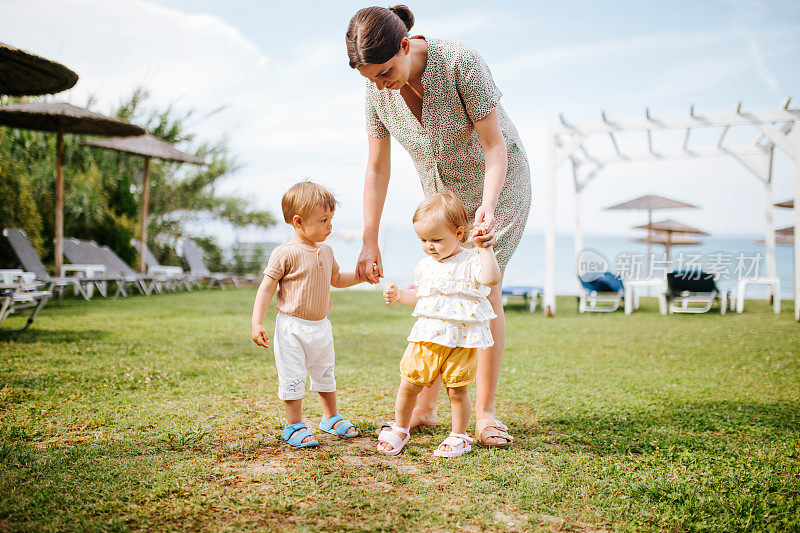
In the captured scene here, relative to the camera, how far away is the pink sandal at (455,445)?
2.23m

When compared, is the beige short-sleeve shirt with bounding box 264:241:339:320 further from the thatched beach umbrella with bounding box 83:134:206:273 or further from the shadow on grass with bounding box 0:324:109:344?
the thatched beach umbrella with bounding box 83:134:206:273

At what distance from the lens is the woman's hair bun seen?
2262mm

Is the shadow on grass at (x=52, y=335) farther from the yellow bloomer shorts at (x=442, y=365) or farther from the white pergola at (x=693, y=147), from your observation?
the white pergola at (x=693, y=147)

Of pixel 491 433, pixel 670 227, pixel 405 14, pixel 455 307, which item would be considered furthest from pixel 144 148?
pixel 670 227

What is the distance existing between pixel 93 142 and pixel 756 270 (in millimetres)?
12467

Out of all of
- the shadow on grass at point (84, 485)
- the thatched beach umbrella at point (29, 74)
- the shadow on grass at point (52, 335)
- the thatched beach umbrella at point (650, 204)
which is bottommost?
the shadow on grass at point (84, 485)

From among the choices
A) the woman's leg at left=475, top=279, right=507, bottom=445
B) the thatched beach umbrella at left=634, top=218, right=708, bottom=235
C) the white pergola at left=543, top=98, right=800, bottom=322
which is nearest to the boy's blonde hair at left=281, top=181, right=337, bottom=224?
the woman's leg at left=475, top=279, right=507, bottom=445

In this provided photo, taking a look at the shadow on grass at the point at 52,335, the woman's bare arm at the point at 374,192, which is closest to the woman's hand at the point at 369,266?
the woman's bare arm at the point at 374,192

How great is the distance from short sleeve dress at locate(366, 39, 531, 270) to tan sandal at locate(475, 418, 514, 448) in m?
0.69

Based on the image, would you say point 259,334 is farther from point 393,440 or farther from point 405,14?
point 405,14

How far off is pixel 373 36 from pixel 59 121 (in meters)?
8.61

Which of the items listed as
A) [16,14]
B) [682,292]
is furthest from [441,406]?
[16,14]

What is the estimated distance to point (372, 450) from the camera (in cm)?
230

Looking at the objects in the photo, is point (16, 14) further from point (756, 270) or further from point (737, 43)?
point (737, 43)
